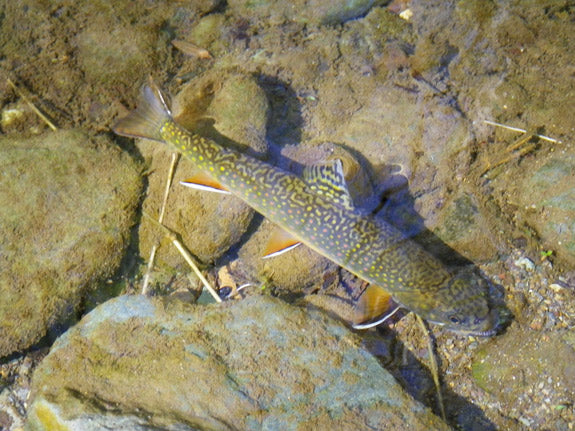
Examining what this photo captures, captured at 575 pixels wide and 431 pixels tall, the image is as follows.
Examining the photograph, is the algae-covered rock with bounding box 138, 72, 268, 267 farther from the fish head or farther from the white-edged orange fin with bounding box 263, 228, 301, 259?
the fish head

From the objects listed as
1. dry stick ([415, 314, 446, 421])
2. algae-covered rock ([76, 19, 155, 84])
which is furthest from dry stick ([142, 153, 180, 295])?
dry stick ([415, 314, 446, 421])

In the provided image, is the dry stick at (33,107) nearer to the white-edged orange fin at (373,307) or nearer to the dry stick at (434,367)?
the white-edged orange fin at (373,307)

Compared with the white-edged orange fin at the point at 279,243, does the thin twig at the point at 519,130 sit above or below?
above

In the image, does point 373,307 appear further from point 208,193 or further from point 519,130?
point 519,130

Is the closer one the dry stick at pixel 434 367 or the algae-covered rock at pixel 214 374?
the algae-covered rock at pixel 214 374

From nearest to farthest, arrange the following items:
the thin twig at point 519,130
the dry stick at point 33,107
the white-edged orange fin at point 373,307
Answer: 1. the white-edged orange fin at point 373,307
2. the thin twig at point 519,130
3. the dry stick at point 33,107

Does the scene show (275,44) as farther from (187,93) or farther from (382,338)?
(382,338)

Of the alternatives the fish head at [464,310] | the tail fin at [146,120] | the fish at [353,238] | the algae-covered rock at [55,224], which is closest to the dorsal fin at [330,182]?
the fish at [353,238]

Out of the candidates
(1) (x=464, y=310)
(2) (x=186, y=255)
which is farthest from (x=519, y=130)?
(2) (x=186, y=255)
